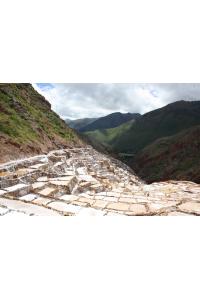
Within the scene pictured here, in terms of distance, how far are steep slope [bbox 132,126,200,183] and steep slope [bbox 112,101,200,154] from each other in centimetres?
6297

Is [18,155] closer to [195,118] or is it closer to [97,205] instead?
[97,205]

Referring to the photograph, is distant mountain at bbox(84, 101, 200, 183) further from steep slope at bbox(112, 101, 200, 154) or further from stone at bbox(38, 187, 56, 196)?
stone at bbox(38, 187, 56, 196)

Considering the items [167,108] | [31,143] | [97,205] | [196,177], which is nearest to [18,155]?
[31,143]

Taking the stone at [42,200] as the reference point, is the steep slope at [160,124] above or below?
above

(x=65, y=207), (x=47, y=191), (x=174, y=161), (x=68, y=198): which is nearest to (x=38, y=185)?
(x=47, y=191)

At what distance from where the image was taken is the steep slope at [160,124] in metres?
126

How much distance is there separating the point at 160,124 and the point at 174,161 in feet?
326

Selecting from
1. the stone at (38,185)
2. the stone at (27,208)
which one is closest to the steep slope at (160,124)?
the stone at (38,185)

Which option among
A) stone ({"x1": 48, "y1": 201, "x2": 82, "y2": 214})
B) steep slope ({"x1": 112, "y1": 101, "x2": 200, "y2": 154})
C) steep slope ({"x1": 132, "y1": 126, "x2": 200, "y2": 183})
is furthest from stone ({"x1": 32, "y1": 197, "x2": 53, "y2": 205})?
steep slope ({"x1": 112, "y1": 101, "x2": 200, "y2": 154})

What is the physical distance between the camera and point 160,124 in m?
138

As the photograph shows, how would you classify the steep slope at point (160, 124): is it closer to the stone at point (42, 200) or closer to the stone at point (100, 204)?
the stone at point (100, 204)

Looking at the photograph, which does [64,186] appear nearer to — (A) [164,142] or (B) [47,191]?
(B) [47,191]

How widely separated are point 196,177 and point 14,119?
20.7 meters

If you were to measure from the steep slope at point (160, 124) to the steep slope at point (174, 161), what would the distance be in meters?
63.0
